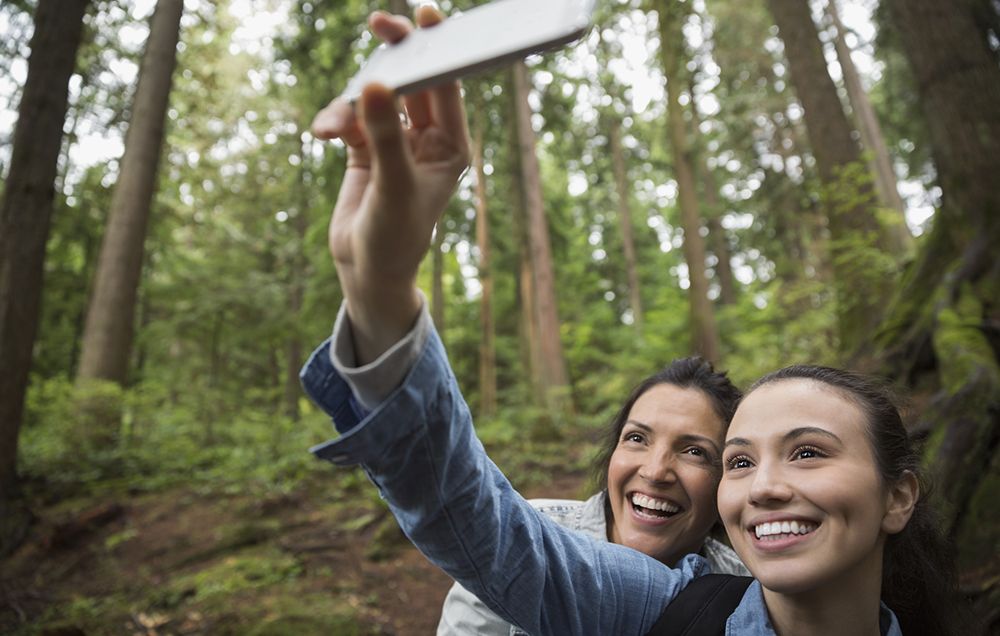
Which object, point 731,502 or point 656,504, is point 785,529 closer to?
point 731,502

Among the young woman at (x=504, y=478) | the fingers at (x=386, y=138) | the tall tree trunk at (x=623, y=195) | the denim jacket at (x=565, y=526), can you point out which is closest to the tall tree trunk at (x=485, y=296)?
the tall tree trunk at (x=623, y=195)

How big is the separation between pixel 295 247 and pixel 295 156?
9.89ft

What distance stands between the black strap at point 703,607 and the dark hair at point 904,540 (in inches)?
16.5

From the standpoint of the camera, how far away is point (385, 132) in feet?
2.94

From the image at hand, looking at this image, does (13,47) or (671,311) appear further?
(671,311)

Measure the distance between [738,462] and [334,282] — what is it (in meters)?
12.8

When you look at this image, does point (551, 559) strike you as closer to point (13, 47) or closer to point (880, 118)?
point (13, 47)

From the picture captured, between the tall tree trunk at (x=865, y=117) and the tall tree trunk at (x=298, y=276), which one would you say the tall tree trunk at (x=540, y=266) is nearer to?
the tall tree trunk at (x=298, y=276)

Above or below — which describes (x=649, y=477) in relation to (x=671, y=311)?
below

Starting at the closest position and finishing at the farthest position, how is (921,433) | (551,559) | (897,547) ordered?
1. (551,559)
2. (897,547)
3. (921,433)

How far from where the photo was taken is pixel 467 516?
3.96 ft

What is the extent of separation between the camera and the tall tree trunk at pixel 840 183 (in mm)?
6465

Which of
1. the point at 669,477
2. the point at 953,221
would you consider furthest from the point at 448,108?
the point at 953,221

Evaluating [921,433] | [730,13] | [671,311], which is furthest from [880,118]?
[921,433]
